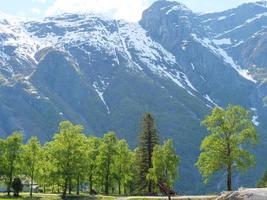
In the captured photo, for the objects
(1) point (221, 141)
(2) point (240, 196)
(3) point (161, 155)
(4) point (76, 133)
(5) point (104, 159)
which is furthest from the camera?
(5) point (104, 159)

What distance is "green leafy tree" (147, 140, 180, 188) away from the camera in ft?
302

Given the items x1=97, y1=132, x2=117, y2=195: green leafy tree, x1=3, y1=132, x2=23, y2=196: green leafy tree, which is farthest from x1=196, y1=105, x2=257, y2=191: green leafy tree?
Result: x1=3, y1=132, x2=23, y2=196: green leafy tree

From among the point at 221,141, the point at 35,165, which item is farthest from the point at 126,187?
the point at 221,141

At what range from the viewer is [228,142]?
275 ft

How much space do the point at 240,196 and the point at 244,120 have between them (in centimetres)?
Result: 3953

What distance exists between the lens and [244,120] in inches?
3314

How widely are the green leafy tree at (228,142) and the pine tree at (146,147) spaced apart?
4327 centimetres

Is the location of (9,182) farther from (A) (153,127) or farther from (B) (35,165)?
(A) (153,127)

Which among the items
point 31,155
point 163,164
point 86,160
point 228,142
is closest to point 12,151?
point 31,155

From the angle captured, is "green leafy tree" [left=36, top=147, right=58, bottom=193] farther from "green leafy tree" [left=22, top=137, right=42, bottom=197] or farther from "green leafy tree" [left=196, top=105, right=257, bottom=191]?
"green leafy tree" [left=196, top=105, right=257, bottom=191]

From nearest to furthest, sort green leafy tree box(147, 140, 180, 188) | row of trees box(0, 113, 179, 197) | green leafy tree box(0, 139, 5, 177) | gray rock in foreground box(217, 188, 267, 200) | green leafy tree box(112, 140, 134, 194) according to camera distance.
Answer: gray rock in foreground box(217, 188, 267, 200), green leafy tree box(147, 140, 180, 188), row of trees box(0, 113, 179, 197), green leafy tree box(0, 139, 5, 177), green leafy tree box(112, 140, 134, 194)

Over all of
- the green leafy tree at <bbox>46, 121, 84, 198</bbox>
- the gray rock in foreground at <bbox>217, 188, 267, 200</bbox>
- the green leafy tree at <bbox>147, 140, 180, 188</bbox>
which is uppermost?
the green leafy tree at <bbox>46, 121, 84, 198</bbox>

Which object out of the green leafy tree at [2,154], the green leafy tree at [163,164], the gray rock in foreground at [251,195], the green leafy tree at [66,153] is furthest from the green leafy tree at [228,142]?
the green leafy tree at [2,154]

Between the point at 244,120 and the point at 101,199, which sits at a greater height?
the point at 244,120
